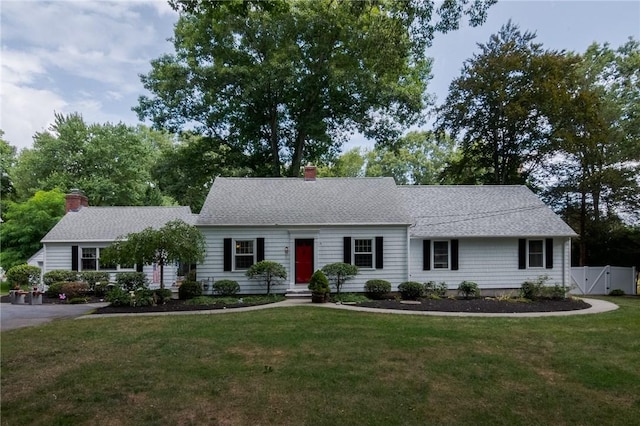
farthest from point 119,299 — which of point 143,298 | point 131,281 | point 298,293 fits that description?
point 298,293

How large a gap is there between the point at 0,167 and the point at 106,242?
81.5ft

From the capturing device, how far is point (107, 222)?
1975 centimetres

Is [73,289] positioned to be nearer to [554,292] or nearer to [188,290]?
[188,290]

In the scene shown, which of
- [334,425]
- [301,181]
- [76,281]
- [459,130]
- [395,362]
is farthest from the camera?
[459,130]

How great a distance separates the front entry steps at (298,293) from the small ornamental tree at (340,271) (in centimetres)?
114

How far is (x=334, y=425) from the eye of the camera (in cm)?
490

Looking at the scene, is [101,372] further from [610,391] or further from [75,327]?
[610,391]

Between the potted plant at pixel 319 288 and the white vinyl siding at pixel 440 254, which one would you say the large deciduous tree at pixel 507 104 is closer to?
the white vinyl siding at pixel 440 254

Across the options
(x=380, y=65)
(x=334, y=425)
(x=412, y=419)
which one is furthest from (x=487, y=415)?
(x=380, y=65)

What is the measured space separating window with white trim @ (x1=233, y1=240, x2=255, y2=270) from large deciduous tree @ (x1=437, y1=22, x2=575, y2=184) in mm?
16171

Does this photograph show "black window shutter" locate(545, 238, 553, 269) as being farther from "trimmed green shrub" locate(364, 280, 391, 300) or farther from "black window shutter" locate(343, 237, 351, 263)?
"black window shutter" locate(343, 237, 351, 263)

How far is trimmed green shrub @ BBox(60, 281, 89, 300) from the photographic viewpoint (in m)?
15.8

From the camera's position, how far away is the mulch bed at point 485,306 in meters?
13.0

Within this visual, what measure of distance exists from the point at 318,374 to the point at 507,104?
74.4ft
